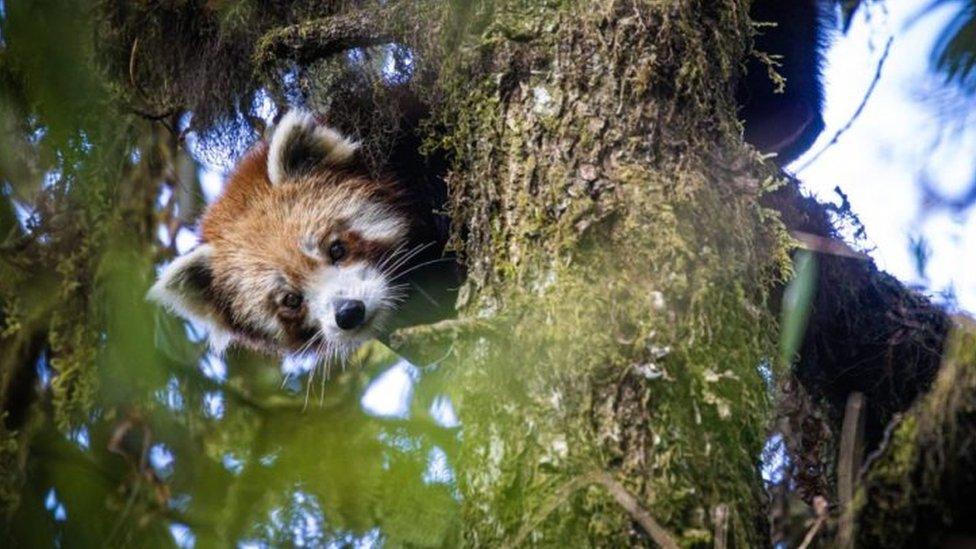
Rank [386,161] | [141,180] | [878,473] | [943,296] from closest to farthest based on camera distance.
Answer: [878,473] → [943,296] → [386,161] → [141,180]

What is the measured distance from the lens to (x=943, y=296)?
3.64 metres

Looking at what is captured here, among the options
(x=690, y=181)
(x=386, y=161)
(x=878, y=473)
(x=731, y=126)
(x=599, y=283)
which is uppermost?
(x=386, y=161)

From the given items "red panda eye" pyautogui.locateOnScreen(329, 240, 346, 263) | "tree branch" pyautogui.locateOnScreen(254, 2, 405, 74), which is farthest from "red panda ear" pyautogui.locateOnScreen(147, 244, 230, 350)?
"tree branch" pyautogui.locateOnScreen(254, 2, 405, 74)

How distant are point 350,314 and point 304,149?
2.39 feet

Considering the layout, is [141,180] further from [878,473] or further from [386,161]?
[878,473]

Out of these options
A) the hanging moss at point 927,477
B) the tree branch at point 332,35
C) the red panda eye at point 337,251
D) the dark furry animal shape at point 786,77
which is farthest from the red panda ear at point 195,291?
the hanging moss at point 927,477

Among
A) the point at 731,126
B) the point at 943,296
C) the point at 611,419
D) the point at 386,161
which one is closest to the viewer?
the point at 611,419

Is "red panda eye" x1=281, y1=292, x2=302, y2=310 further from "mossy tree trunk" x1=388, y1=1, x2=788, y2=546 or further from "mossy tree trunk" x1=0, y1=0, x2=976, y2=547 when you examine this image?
"mossy tree trunk" x1=388, y1=1, x2=788, y2=546

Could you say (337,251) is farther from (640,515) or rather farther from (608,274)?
(640,515)

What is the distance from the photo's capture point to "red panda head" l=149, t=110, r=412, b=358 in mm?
3949

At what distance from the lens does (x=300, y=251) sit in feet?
13.4

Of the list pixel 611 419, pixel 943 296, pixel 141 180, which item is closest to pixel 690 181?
pixel 611 419

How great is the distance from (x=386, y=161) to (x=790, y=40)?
5.52 feet

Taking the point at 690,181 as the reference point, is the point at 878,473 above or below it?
below
